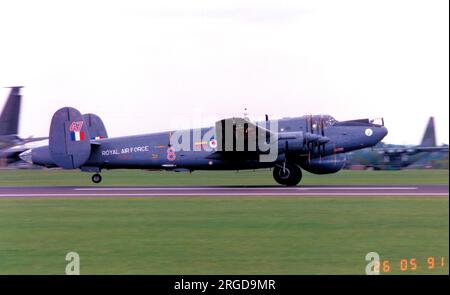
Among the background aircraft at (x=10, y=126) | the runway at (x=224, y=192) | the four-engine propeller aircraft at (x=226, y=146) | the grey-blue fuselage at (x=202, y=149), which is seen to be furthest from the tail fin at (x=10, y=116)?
the runway at (x=224, y=192)

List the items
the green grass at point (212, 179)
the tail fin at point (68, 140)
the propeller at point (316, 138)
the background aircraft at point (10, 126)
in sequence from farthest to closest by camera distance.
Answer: the background aircraft at point (10, 126)
the green grass at point (212, 179)
the tail fin at point (68, 140)
the propeller at point (316, 138)

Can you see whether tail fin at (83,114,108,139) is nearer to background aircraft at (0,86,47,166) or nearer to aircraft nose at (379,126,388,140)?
background aircraft at (0,86,47,166)

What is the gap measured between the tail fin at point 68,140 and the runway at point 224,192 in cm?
232

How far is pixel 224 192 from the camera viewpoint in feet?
78.9

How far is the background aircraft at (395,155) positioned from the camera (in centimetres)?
5131

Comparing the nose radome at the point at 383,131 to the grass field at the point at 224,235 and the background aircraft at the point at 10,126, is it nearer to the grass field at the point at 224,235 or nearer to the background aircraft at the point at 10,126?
the grass field at the point at 224,235

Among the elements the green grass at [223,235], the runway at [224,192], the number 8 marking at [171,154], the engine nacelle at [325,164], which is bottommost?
the green grass at [223,235]

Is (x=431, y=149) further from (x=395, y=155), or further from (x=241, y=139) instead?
(x=241, y=139)

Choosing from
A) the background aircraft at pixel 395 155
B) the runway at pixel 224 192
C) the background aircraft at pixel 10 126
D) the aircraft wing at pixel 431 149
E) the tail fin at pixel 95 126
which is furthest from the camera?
the aircraft wing at pixel 431 149

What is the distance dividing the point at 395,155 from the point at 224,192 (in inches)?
1259

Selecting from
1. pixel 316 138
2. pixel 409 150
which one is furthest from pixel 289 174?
pixel 409 150

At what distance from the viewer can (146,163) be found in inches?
1146
